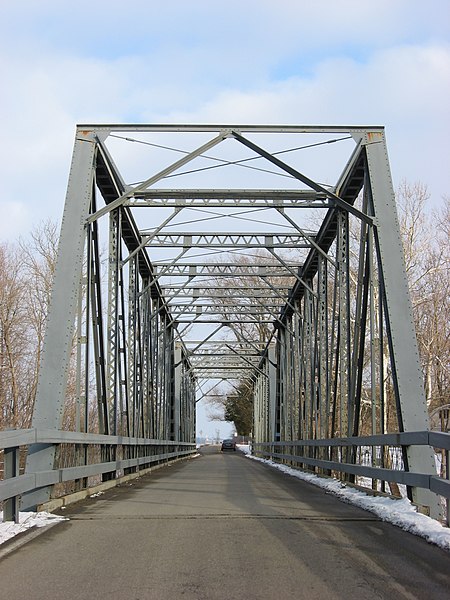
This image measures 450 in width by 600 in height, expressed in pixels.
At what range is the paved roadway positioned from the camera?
4.41 m

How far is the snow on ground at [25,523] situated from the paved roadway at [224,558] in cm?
19

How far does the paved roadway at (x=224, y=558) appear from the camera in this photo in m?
4.41

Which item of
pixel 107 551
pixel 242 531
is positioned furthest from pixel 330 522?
pixel 107 551

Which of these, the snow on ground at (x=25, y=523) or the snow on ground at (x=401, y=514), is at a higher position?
the snow on ground at (x=25, y=523)

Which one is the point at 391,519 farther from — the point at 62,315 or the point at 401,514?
the point at 62,315

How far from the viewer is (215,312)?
28422 millimetres

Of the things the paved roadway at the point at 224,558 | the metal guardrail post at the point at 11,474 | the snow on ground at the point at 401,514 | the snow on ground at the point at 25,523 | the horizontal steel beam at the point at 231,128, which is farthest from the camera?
the horizontal steel beam at the point at 231,128

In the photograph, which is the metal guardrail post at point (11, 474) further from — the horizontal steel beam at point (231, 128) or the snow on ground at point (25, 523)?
the horizontal steel beam at point (231, 128)

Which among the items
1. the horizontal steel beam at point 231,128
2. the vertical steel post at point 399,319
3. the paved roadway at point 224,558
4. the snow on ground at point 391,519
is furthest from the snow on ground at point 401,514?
the horizontal steel beam at point 231,128

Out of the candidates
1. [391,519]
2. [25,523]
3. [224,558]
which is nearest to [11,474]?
[25,523]

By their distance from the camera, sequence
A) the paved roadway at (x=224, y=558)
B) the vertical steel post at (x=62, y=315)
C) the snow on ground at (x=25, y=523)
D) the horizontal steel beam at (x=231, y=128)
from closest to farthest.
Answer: the paved roadway at (x=224, y=558), the snow on ground at (x=25, y=523), the vertical steel post at (x=62, y=315), the horizontal steel beam at (x=231, y=128)

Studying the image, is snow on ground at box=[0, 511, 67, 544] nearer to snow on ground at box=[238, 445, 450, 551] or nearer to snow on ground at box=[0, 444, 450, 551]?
snow on ground at box=[0, 444, 450, 551]

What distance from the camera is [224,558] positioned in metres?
5.29

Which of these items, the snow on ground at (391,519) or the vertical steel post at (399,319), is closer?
the snow on ground at (391,519)
